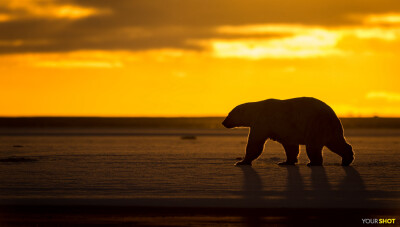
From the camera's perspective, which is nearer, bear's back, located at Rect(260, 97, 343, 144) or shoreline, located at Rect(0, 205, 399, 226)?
shoreline, located at Rect(0, 205, 399, 226)

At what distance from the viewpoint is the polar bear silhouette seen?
24.5 m

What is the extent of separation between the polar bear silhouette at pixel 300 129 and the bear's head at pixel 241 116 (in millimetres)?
497

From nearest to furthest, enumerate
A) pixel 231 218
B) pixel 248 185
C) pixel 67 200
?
1. pixel 231 218
2. pixel 67 200
3. pixel 248 185

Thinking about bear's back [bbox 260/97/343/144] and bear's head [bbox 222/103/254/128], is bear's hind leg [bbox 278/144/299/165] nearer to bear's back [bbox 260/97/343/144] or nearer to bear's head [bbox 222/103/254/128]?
bear's back [bbox 260/97/343/144]

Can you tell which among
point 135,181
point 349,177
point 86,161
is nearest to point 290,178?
point 349,177

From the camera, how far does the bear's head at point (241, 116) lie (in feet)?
86.0

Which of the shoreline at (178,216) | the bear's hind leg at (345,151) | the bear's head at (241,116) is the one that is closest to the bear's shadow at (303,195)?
the shoreline at (178,216)

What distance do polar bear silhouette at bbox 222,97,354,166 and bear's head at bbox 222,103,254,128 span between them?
1.63 ft

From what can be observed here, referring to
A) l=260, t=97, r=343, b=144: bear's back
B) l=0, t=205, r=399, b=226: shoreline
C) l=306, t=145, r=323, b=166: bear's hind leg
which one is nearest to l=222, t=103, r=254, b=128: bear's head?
l=260, t=97, r=343, b=144: bear's back

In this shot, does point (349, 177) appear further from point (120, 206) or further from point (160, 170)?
point (120, 206)

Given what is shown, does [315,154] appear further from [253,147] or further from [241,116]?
[241,116]

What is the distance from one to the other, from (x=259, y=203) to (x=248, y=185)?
10.8ft

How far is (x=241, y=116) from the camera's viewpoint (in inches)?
1042

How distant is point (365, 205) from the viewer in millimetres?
14336
